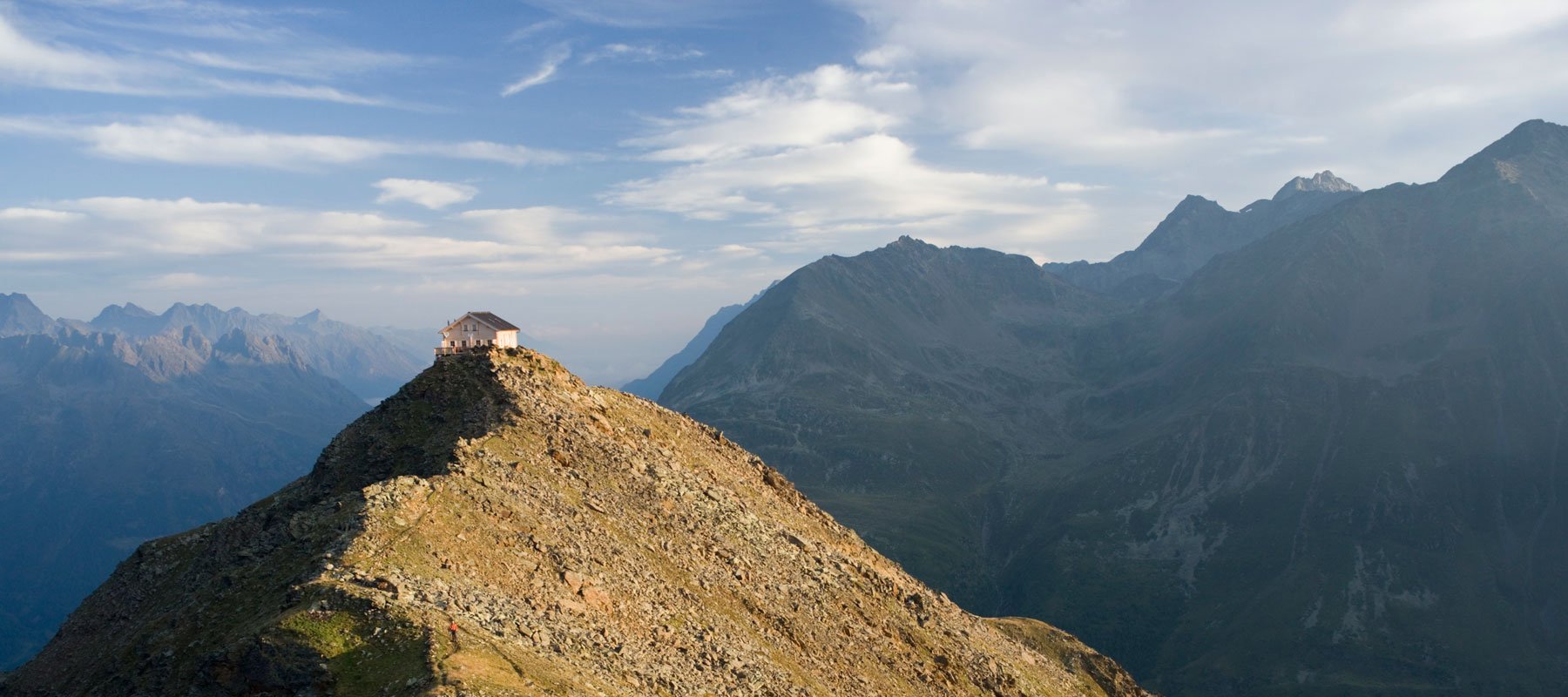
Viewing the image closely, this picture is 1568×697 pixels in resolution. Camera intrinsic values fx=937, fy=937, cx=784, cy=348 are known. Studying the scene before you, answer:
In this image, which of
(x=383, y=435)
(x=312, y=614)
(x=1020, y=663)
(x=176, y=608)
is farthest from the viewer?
(x=1020, y=663)

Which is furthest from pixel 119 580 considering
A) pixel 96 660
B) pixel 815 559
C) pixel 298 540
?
pixel 815 559

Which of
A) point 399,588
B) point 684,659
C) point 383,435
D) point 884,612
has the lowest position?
point 884,612

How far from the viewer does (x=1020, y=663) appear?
10575 centimetres

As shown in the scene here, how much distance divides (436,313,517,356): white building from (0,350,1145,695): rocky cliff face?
9.54 metres

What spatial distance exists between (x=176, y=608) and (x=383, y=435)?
1980 centimetres

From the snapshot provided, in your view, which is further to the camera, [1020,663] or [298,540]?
[1020,663]

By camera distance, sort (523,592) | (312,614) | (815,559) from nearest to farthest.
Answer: (312,614)
(523,592)
(815,559)

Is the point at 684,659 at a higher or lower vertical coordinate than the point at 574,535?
lower

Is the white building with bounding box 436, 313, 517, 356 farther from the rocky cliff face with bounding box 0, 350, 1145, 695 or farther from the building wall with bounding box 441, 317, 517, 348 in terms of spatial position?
the rocky cliff face with bounding box 0, 350, 1145, 695

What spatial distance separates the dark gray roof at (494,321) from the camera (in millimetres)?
99688

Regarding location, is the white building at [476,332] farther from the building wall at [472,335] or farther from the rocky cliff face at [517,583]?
the rocky cliff face at [517,583]

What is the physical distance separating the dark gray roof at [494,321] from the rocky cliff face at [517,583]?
9.55m

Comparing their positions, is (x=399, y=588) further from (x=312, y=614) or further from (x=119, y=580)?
(x=119, y=580)

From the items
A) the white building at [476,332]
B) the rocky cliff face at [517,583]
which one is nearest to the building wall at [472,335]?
the white building at [476,332]
